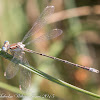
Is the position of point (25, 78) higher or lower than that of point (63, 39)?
lower

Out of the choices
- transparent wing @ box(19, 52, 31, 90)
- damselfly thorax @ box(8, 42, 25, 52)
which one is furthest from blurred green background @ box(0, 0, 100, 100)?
transparent wing @ box(19, 52, 31, 90)

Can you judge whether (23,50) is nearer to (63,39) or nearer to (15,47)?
(15,47)

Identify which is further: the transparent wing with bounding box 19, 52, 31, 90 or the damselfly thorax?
the damselfly thorax

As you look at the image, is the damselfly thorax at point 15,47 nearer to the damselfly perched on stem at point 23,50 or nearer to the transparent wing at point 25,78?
the damselfly perched on stem at point 23,50

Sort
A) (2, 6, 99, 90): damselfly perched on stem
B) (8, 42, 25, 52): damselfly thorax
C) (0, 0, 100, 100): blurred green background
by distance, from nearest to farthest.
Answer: (2, 6, 99, 90): damselfly perched on stem
(8, 42, 25, 52): damselfly thorax
(0, 0, 100, 100): blurred green background

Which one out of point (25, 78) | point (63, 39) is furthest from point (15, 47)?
point (63, 39)

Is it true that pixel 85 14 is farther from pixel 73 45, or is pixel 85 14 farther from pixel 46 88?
pixel 46 88

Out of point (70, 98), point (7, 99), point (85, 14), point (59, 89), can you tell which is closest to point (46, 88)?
point (59, 89)

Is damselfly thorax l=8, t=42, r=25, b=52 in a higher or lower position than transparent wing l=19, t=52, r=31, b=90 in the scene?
higher

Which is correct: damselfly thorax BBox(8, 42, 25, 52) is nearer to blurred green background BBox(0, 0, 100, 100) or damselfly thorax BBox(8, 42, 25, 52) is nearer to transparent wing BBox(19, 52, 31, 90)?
transparent wing BBox(19, 52, 31, 90)
